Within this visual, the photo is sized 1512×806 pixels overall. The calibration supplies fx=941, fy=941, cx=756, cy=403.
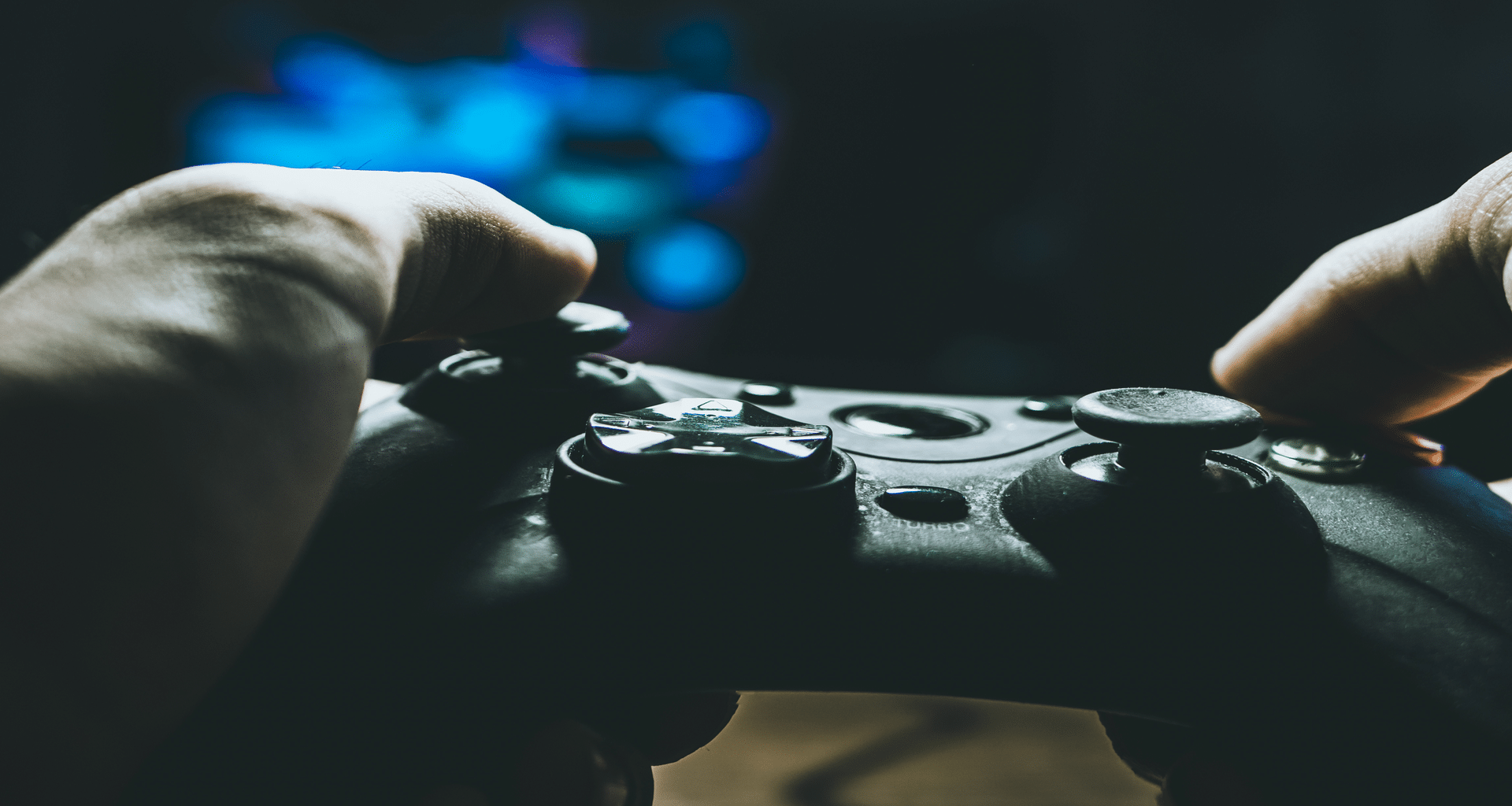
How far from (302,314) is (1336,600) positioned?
302 mm

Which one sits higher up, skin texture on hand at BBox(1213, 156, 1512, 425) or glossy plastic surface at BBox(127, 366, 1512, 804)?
skin texture on hand at BBox(1213, 156, 1512, 425)

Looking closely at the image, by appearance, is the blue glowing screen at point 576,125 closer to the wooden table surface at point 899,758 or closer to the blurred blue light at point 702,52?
the blurred blue light at point 702,52

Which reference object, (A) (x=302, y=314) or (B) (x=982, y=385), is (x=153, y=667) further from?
(B) (x=982, y=385)

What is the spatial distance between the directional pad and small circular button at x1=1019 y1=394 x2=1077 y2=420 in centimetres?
17

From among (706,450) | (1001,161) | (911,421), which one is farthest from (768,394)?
(1001,161)

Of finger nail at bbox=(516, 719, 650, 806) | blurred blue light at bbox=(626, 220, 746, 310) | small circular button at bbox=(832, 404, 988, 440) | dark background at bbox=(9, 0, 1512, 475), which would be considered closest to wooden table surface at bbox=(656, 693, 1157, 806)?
finger nail at bbox=(516, 719, 650, 806)

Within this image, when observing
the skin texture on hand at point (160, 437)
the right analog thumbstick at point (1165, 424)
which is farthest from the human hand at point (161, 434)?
the right analog thumbstick at point (1165, 424)

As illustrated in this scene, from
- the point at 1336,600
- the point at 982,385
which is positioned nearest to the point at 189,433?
the point at 1336,600

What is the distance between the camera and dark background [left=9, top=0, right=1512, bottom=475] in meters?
1.38

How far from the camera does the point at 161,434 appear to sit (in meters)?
0.19

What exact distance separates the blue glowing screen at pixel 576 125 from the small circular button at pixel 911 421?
1.09 m

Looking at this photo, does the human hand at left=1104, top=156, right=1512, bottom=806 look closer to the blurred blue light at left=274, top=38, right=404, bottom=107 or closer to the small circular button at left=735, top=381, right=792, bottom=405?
the small circular button at left=735, top=381, right=792, bottom=405

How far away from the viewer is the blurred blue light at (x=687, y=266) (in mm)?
1586

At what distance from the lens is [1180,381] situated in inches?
51.8
